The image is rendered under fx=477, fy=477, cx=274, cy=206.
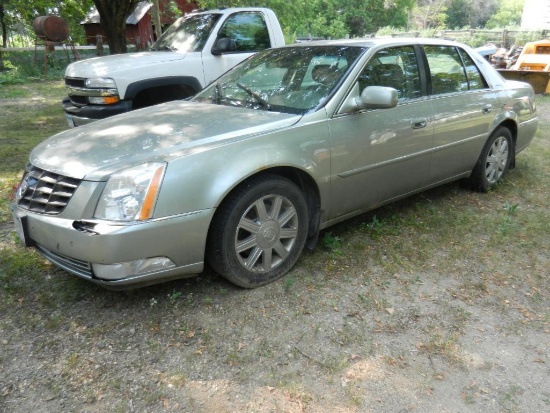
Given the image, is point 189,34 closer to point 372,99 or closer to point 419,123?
point 419,123

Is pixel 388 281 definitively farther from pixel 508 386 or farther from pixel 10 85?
pixel 10 85

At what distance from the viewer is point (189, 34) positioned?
693 centimetres

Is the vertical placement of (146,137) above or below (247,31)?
below

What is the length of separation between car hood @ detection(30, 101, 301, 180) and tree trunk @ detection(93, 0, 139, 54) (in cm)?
746

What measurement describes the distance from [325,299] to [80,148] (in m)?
1.82

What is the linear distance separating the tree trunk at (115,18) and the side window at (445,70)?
25.3 ft

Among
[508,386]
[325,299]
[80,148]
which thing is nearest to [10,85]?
[80,148]

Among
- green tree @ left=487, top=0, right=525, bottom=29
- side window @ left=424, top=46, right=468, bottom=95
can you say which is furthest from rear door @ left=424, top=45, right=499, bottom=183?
green tree @ left=487, top=0, right=525, bottom=29

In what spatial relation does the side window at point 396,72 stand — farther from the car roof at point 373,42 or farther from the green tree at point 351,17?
A: the green tree at point 351,17

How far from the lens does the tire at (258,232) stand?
2.90 m

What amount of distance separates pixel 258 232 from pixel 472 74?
299cm

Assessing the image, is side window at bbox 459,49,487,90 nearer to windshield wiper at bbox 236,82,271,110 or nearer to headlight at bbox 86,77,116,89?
windshield wiper at bbox 236,82,271,110

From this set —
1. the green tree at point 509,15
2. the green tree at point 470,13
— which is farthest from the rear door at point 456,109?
the green tree at point 470,13

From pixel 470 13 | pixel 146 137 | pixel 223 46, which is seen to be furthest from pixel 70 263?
pixel 470 13
